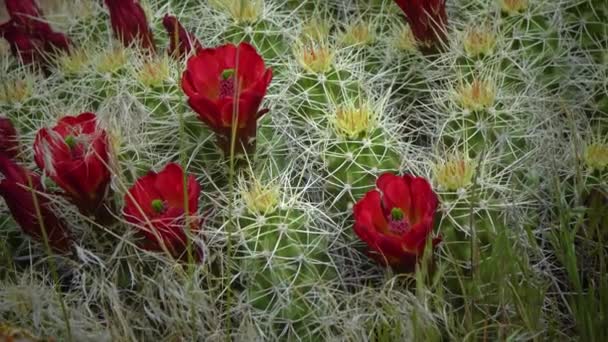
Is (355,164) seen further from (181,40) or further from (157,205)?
(181,40)

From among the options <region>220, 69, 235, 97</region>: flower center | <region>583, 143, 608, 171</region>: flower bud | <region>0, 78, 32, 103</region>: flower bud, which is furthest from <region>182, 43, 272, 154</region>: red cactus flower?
<region>583, 143, 608, 171</region>: flower bud

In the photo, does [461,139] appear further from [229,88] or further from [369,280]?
[229,88]

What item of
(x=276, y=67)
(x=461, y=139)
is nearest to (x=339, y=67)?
(x=276, y=67)

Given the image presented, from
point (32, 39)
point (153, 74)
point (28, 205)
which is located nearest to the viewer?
point (28, 205)

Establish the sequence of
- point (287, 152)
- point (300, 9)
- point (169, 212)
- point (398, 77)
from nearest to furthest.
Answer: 1. point (169, 212)
2. point (287, 152)
3. point (398, 77)
4. point (300, 9)

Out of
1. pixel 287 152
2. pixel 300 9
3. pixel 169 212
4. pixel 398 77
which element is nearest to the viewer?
pixel 169 212

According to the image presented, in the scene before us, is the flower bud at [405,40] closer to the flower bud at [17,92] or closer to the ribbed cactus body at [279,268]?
the ribbed cactus body at [279,268]

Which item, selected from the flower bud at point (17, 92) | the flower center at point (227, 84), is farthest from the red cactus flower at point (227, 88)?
the flower bud at point (17, 92)

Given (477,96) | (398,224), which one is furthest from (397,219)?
(477,96)
